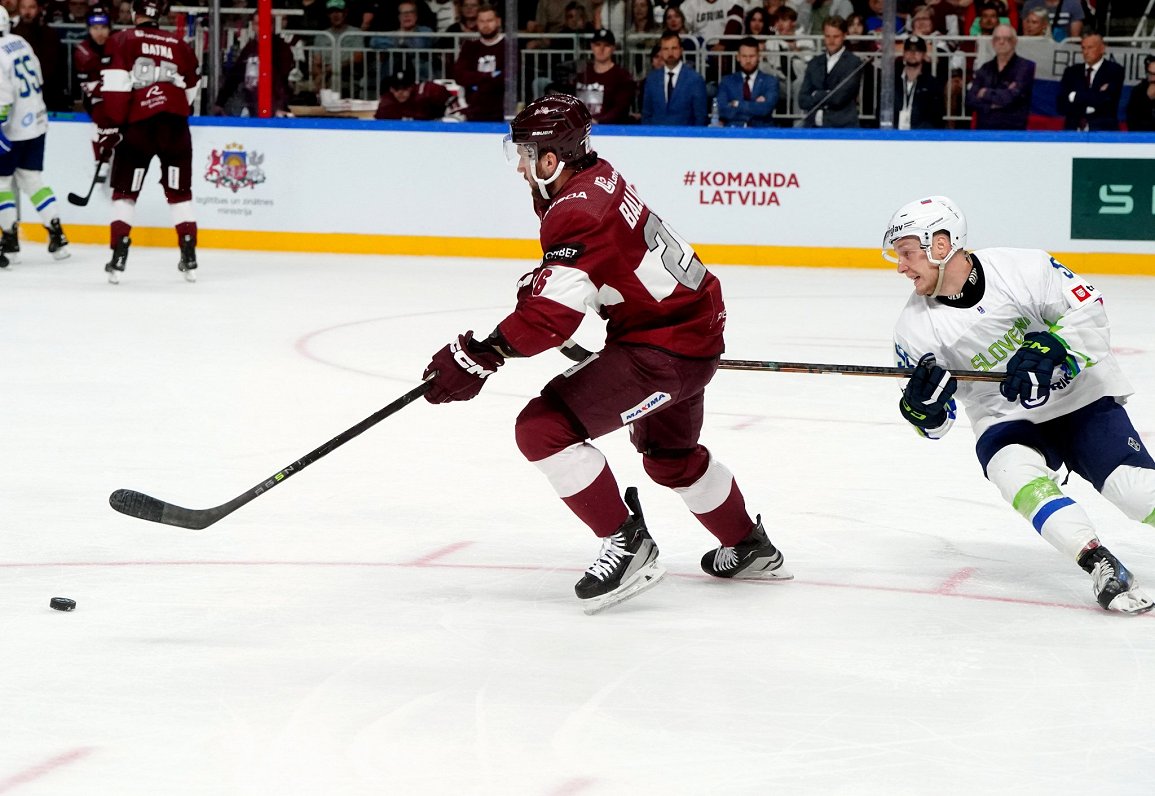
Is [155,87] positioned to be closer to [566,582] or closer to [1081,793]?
[566,582]

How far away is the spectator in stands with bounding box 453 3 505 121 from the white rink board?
21 centimetres

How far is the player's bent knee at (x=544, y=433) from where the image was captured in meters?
3.39

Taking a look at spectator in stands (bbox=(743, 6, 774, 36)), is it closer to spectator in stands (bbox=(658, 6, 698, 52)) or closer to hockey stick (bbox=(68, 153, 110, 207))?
spectator in stands (bbox=(658, 6, 698, 52))

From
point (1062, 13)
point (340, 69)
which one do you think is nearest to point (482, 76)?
point (340, 69)

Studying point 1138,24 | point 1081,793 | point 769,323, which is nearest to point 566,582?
point 1081,793

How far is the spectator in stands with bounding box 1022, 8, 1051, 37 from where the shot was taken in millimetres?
10180

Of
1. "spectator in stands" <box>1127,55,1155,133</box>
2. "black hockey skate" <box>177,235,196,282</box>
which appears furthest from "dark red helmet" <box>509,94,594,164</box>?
"spectator in stands" <box>1127,55,1155,133</box>

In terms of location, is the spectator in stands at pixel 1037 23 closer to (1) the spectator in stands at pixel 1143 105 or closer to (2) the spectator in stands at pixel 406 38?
(1) the spectator in stands at pixel 1143 105

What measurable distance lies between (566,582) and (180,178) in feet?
20.7

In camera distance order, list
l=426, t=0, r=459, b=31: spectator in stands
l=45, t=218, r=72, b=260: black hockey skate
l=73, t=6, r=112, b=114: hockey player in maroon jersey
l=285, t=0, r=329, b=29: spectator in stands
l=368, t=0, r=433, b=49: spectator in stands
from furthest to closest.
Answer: l=426, t=0, r=459, b=31: spectator in stands
l=285, t=0, r=329, b=29: spectator in stands
l=368, t=0, r=433, b=49: spectator in stands
l=73, t=6, r=112, b=114: hockey player in maroon jersey
l=45, t=218, r=72, b=260: black hockey skate

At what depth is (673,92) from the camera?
1057cm

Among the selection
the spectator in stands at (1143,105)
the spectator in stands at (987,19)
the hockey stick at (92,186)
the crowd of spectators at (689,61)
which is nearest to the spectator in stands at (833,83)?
the crowd of spectators at (689,61)

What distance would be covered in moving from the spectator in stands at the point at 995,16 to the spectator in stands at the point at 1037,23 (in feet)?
0.30

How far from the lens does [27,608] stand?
3443mm
